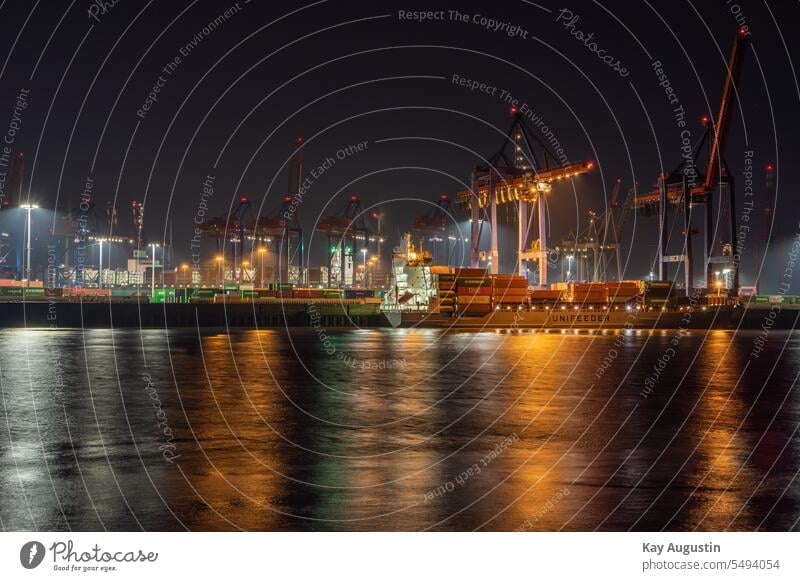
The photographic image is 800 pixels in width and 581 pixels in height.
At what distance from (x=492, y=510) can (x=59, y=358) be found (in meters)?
39.2

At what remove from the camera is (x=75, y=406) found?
90.8 feet

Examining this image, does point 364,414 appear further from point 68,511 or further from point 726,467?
point 68,511

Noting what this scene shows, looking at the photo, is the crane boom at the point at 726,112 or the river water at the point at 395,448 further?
the crane boom at the point at 726,112

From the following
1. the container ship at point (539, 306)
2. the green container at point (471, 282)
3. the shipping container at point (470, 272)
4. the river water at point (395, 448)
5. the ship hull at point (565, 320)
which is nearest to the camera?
the river water at point (395, 448)

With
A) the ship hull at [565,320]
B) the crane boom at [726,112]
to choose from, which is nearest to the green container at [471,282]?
the ship hull at [565,320]

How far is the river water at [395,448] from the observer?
543 inches

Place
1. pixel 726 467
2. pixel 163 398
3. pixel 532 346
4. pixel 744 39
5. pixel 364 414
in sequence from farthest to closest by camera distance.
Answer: pixel 744 39 < pixel 532 346 < pixel 163 398 < pixel 364 414 < pixel 726 467

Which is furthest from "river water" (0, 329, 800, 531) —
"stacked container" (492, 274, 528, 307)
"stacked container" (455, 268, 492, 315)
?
"stacked container" (492, 274, 528, 307)

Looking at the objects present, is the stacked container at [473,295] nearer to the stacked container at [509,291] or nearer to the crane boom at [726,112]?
the stacked container at [509,291]

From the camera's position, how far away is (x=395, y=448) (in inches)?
791

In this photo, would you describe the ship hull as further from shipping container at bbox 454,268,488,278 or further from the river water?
the river water

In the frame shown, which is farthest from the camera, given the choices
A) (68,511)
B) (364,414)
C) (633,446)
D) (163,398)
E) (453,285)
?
(453,285)

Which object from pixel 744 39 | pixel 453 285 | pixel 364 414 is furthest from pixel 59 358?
pixel 744 39

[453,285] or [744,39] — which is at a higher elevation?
[744,39]
